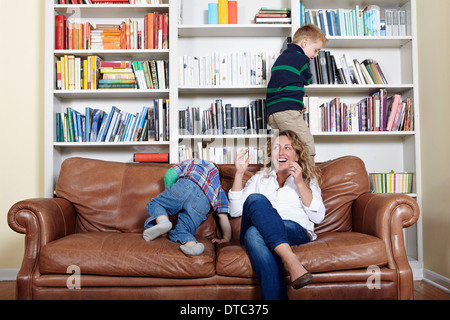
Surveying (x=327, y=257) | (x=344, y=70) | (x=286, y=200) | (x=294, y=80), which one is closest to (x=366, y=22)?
(x=344, y=70)

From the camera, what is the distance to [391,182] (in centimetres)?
308

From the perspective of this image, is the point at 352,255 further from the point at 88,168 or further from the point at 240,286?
the point at 88,168

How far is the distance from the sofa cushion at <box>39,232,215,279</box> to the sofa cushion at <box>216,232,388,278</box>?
0.08m

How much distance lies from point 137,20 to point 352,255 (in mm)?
2520

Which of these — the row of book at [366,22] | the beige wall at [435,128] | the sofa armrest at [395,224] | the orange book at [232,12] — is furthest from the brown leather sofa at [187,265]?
the orange book at [232,12]

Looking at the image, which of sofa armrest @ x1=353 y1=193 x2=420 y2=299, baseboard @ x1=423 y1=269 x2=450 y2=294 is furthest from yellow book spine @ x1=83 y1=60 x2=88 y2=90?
baseboard @ x1=423 y1=269 x2=450 y2=294

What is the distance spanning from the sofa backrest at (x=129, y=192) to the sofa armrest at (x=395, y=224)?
268 mm

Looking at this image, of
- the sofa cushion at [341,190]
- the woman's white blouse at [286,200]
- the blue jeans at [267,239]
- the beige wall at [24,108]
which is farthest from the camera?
the beige wall at [24,108]

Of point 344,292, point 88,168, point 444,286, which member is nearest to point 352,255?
point 344,292

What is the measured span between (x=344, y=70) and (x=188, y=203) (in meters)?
1.80

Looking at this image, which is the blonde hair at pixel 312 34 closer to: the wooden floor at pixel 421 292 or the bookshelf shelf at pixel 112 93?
the bookshelf shelf at pixel 112 93

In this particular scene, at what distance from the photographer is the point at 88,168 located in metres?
2.48

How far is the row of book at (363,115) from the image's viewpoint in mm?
3150

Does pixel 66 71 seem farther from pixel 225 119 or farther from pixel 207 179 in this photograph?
pixel 207 179
